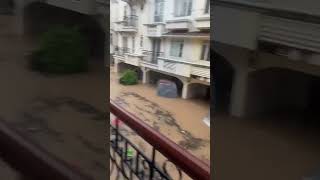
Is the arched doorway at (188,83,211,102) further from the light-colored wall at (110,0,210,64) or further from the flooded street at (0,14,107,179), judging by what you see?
the flooded street at (0,14,107,179)

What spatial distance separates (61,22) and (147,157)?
24 centimetres

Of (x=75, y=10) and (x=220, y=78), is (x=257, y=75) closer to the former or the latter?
(x=220, y=78)

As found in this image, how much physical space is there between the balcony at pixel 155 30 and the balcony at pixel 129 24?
0.06 feet

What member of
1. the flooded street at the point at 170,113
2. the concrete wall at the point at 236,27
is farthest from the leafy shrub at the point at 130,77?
the concrete wall at the point at 236,27

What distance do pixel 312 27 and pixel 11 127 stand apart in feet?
1.75

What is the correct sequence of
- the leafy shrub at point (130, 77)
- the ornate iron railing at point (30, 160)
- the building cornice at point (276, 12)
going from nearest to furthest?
the building cornice at point (276, 12)
the leafy shrub at point (130, 77)
the ornate iron railing at point (30, 160)

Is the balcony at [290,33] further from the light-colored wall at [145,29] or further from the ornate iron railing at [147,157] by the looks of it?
the ornate iron railing at [147,157]

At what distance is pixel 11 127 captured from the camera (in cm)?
71

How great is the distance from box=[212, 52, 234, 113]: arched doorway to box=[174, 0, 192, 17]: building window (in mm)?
59

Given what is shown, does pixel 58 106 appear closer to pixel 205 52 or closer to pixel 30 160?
pixel 30 160

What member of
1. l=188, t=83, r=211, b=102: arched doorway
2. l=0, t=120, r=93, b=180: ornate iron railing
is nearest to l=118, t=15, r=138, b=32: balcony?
l=188, t=83, r=211, b=102: arched doorway

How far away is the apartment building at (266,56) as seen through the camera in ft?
1.35

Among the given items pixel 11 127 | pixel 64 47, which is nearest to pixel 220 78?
pixel 64 47

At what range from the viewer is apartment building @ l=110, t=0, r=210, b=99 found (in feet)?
1.52
